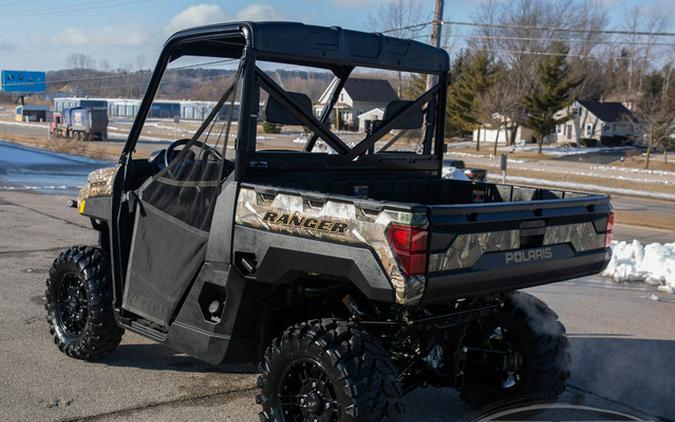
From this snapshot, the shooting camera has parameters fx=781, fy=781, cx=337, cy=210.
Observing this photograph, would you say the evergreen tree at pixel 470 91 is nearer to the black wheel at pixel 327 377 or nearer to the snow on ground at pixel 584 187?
the snow on ground at pixel 584 187

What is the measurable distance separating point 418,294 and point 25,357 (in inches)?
142

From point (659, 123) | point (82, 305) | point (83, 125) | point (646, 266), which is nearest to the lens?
point (82, 305)

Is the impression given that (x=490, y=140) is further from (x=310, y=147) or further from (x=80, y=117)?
(x=310, y=147)

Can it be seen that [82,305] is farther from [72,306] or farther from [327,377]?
[327,377]

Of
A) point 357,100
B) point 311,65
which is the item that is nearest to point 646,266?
point 357,100

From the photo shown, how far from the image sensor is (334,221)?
3.83m

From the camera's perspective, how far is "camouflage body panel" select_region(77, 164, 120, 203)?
5.47m

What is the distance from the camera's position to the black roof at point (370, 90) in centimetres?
525

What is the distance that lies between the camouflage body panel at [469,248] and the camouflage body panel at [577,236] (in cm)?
34

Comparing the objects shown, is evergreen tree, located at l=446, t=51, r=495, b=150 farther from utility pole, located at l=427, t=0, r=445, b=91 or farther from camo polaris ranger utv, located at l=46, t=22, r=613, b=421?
camo polaris ranger utv, located at l=46, t=22, r=613, b=421

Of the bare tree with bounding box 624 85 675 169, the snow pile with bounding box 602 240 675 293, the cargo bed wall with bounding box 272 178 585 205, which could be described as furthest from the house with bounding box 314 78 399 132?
the bare tree with bounding box 624 85 675 169

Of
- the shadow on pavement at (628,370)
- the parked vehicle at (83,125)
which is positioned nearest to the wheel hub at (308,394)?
the shadow on pavement at (628,370)

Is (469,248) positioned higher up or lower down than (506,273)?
higher up

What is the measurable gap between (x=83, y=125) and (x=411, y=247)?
5661 cm
